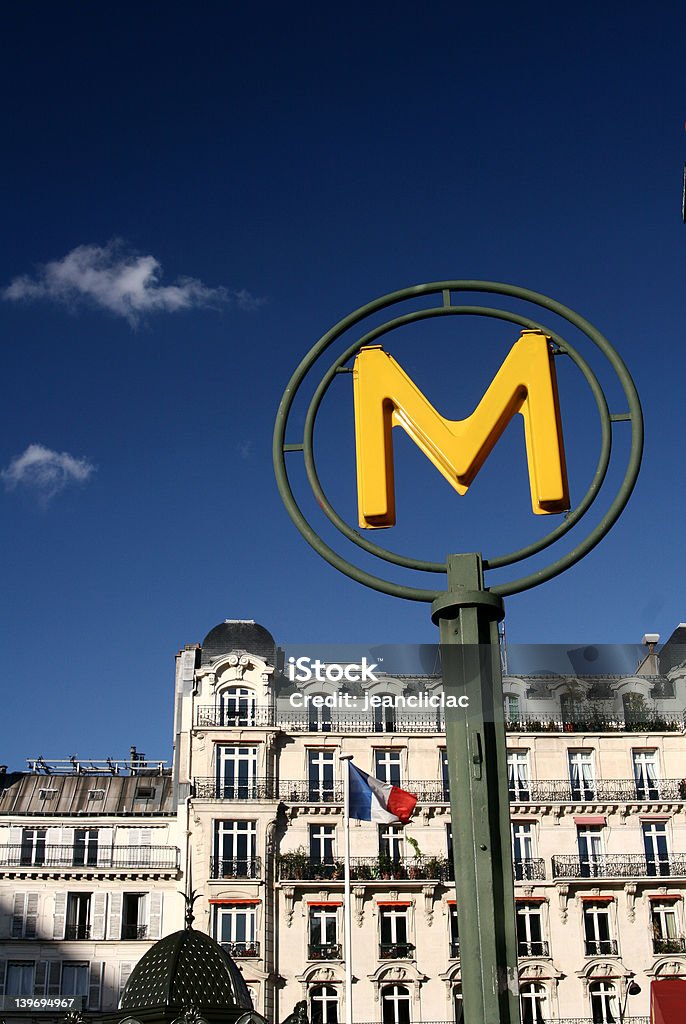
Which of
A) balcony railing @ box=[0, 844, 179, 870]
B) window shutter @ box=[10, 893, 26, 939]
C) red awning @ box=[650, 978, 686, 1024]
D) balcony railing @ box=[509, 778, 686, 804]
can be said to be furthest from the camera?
balcony railing @ box=[509, 778, 686, 804]

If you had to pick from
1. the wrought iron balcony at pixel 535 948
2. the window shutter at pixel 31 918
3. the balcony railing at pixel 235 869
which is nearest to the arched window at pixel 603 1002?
the wrought iron balcony at pixel 535 948

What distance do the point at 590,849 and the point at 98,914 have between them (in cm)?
2034

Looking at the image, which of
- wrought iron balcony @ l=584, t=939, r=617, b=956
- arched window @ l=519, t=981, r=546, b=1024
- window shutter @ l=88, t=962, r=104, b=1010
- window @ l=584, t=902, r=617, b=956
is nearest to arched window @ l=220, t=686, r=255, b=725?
window shutter @ l=88, t=962, r=104, b=1010

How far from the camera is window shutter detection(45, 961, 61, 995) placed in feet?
154

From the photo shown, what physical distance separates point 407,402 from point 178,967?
16.3ft

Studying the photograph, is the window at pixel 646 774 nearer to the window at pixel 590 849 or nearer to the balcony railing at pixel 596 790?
the balcony railing at pixel 596 790

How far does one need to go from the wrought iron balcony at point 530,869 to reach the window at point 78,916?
1744 cm

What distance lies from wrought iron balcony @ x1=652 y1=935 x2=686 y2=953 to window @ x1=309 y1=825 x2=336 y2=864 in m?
13.4

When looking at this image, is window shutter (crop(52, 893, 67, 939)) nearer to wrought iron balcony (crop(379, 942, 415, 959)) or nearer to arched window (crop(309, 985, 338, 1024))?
arched window (crop(309, 985, 338, 1024))

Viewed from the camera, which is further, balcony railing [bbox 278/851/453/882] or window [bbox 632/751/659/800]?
window [bbox 632/751/659/800]

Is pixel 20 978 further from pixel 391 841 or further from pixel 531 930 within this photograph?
pixel 531 930

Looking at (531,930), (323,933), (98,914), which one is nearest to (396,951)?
(323,933)

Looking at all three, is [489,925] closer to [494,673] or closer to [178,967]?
[494,673]

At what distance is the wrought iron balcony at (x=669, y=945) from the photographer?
157 ft
